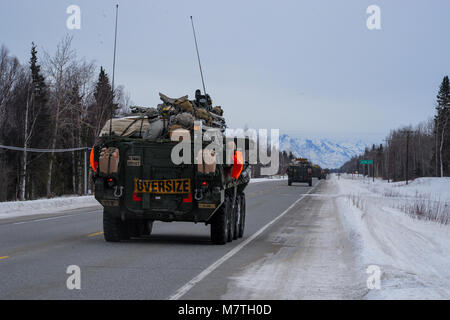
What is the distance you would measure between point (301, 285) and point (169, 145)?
531 centimetres

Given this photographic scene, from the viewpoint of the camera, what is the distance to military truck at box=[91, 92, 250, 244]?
13111 mm

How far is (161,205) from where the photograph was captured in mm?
13250

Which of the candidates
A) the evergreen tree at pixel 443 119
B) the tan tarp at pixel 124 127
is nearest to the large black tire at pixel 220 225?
the tan tarp at pixel 124 127

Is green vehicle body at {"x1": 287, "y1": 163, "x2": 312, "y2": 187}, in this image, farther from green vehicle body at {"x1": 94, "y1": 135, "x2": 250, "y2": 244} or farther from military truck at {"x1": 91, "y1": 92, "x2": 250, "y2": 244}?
green vehicle body at {"x1": 94, "y1": 135, "x2": 250, "y2": 244}

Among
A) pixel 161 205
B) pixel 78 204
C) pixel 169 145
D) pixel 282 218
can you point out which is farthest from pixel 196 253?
pixel 78 204

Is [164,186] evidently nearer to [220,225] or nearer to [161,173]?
[161,173]

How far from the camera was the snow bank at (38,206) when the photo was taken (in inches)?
1016

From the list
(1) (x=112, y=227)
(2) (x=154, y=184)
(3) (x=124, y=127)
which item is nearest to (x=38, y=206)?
(1) (x=112, y=227)

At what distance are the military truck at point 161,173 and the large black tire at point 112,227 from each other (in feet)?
0.16

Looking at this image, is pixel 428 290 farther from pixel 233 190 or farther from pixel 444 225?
pixel 444 225

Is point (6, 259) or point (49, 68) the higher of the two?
point (49, 68)

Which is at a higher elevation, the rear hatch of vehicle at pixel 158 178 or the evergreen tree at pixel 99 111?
the evergreen tree at pixel 99 111

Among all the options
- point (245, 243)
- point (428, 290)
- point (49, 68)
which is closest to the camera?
point (428, 290)

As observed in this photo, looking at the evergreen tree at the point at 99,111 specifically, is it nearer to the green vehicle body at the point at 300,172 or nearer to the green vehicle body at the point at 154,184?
the green vehicle body at the point at 300,172
